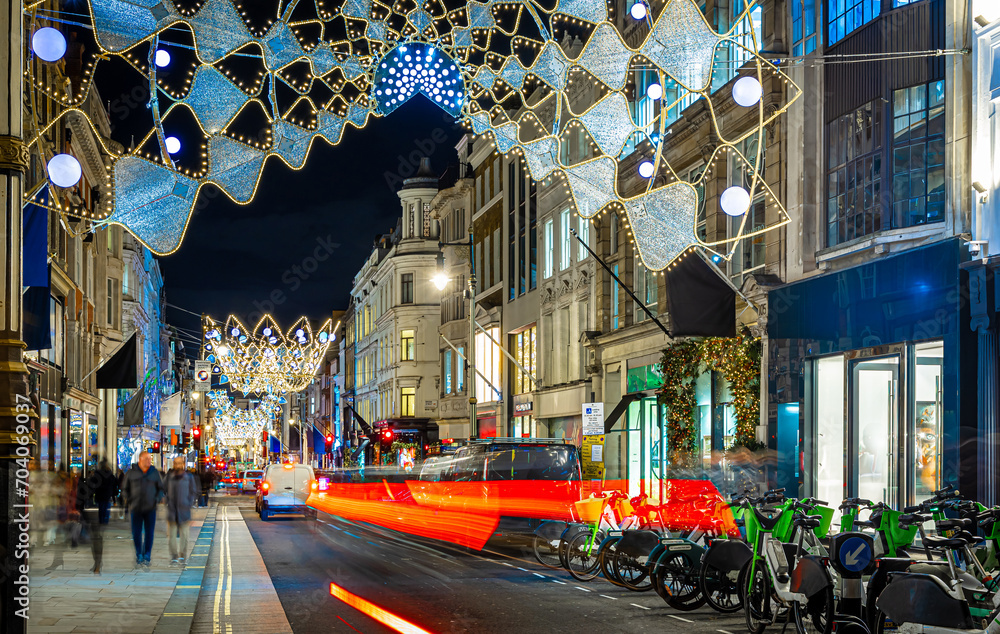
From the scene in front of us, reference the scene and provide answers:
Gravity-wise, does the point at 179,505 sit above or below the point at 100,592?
above

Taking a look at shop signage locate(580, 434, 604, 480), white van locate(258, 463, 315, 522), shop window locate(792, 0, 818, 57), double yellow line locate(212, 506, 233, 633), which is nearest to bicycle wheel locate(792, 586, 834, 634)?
double yellow line locate(212, 506, 233, 633)

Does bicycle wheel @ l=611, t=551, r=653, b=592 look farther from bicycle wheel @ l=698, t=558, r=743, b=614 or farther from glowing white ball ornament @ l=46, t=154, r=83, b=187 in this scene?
glowing white ball ornament @ l=46, t=154, r=83, b=187

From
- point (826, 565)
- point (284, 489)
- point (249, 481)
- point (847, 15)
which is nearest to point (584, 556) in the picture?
point (826, 565)

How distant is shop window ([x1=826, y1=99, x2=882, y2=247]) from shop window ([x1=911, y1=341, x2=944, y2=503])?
247 centimetres

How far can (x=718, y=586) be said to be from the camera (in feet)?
41.6

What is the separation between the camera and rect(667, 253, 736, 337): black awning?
19688 mm

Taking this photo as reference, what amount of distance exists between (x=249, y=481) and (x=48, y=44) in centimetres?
6135

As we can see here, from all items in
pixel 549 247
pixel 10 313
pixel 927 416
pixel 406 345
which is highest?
pixel 549 247

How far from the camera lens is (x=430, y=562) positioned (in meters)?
19.0

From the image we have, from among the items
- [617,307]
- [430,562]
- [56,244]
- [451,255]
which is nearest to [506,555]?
[430,562]

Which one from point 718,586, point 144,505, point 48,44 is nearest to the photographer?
point 48,44

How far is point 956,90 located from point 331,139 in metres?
11.3

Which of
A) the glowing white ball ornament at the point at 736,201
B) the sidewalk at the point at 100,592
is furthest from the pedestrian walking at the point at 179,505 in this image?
the glowing white ball ornament at the point at 736,201

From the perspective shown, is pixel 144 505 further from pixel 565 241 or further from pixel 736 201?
pixel 565 241
